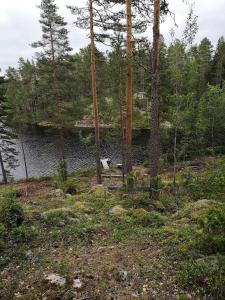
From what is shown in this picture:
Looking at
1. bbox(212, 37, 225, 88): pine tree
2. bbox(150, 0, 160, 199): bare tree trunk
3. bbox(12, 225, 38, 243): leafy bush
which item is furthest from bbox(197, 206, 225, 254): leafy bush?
bbox(212, 37, 225, 88): pine tree

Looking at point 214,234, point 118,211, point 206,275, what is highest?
point 214,234

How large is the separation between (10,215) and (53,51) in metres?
15.3

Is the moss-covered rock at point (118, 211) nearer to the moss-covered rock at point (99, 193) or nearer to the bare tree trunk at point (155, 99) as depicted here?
the bare tree trunk at point (155, 99)

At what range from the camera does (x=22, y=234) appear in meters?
6.53

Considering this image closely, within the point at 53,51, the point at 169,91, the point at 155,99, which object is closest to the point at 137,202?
the point at 155,99

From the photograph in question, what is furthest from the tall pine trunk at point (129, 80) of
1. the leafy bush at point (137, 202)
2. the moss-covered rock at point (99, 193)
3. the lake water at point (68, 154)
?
the lake water at point (68, 154)

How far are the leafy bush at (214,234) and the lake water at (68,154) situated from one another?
1996 centimetres

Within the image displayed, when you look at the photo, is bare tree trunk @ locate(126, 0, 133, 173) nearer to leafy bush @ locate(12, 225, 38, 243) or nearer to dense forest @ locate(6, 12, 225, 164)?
dense forest @ locate(6, 12, 225, 164)

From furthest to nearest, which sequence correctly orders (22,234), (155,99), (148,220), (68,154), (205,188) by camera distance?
(68,154) < (205,188) < (155,99) < (148,220) < (22,234)

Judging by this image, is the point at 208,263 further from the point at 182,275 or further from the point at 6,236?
the point at 6,236

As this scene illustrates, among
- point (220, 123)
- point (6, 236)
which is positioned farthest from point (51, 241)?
point (220, 123)

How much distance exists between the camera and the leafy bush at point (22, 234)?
21.2 feet

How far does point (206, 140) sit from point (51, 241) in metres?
22.7

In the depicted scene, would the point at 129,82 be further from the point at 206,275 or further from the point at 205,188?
the point at 206,275
